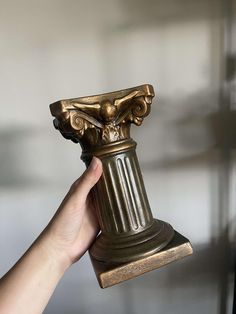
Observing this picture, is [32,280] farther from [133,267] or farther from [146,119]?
[146,119]

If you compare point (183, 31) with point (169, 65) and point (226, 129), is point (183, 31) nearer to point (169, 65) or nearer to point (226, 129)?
point (169, 65)

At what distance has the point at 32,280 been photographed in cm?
63

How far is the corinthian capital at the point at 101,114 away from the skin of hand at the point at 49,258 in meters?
0.05

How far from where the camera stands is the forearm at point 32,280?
0.60 m

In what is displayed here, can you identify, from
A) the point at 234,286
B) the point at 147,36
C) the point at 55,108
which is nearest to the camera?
the point at 55,108

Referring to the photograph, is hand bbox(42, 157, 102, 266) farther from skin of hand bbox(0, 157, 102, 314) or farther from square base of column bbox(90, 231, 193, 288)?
square base of column bbox(90, 231, 193, 288)

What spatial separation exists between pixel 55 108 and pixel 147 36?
45 cm

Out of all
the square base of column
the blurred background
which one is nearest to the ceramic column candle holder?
the square base of column

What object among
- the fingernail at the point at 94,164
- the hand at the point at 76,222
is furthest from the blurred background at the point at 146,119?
the fingernail at the point at 94,164

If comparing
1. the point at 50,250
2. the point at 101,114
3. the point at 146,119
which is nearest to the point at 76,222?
the point at 50,250

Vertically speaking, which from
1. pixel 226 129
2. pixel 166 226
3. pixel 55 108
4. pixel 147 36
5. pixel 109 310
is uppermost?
pixel 147 36

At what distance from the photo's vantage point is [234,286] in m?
1.05

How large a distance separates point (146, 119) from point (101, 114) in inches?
15.1

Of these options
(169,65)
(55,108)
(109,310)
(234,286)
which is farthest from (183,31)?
(109,310)
